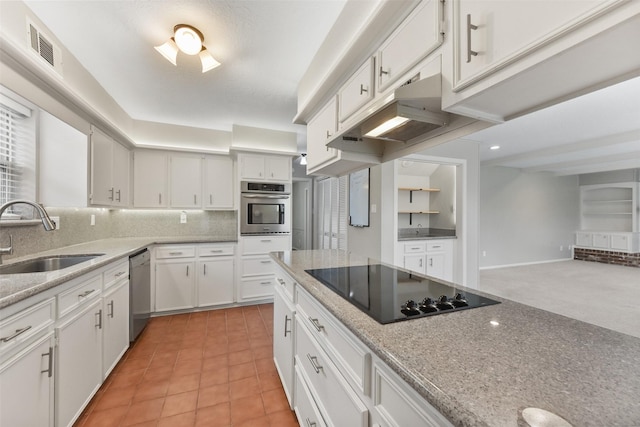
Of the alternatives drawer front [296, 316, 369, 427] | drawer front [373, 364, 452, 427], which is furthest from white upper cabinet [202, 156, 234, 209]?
drawer front [373, 364, 452, 427]

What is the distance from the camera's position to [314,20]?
6.15ft

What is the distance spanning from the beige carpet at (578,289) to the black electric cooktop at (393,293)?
3484 mm

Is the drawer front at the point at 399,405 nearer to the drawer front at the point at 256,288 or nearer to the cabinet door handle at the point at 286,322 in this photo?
the cabinet door handle at the point at 286,322

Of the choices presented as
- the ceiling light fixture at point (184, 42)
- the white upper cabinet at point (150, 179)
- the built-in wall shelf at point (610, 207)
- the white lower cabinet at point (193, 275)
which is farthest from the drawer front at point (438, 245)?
the built-in wall shelf at point (610, 207)

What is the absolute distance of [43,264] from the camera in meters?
1.95

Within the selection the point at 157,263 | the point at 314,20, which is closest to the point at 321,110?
the point at 314,20

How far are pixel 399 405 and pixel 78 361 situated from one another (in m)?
1.98

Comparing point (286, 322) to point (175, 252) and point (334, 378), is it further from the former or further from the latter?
point (175, 252)

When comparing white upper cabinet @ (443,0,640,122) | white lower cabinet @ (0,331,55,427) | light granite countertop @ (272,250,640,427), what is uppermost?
white upper cabinet @ (443,0,640,122)

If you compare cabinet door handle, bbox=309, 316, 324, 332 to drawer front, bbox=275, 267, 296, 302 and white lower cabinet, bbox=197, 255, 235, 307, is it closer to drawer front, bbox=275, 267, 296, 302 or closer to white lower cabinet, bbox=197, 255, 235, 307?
drawer front, bbox=275, 267, 296, 302

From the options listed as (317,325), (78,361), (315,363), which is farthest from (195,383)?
(317,325)

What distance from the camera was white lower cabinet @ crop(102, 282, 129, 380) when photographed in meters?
1.99

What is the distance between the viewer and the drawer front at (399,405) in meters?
0.60

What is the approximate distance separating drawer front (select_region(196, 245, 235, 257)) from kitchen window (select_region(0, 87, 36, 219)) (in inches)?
66.7
